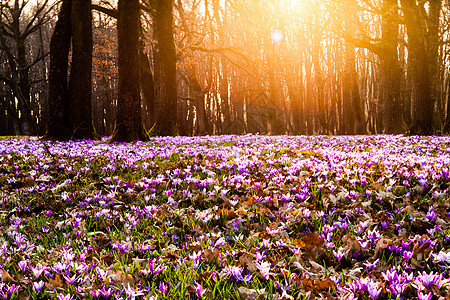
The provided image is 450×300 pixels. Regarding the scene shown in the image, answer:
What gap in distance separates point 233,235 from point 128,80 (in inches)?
390

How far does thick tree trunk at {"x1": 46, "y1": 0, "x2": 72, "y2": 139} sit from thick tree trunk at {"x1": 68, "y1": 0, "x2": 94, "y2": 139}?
306mm

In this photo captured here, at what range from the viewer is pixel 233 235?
2.80 metres

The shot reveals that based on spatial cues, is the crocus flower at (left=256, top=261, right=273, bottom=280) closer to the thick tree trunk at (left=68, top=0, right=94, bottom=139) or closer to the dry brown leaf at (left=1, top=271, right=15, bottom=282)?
the dry brown leaf at (left=1, top=271, right=15, bottom=282)

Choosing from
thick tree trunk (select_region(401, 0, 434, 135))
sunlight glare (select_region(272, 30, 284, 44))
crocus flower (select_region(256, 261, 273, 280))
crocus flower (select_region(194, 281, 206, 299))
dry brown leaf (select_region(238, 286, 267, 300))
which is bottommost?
dry brown leaf (select_region(238, 286, 267, 300))

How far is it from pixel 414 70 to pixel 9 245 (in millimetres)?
14023

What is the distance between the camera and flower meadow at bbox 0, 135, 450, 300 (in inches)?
75.1

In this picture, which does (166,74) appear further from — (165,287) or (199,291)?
(199,291)

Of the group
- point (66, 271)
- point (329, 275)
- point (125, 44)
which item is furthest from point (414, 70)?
point (66, 271)

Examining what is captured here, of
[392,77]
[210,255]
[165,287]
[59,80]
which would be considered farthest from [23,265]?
[392,77]

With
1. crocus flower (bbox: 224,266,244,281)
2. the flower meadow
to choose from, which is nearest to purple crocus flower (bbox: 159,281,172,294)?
the flower meadow

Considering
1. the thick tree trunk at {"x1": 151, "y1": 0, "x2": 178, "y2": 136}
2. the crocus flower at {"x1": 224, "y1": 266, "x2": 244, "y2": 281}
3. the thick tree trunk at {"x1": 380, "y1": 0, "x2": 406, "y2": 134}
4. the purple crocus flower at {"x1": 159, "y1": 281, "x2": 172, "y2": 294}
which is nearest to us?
the purple crocus flower at {"x1": 159, "y1": 281, "x2": 172, "y2": 294}

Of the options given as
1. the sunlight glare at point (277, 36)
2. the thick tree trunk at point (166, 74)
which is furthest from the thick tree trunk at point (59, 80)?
the sunlight glare at point (277, 36)

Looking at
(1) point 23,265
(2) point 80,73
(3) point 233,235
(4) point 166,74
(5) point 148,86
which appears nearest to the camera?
(1) point 23,265

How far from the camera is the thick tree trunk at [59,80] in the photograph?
12.3 metres
